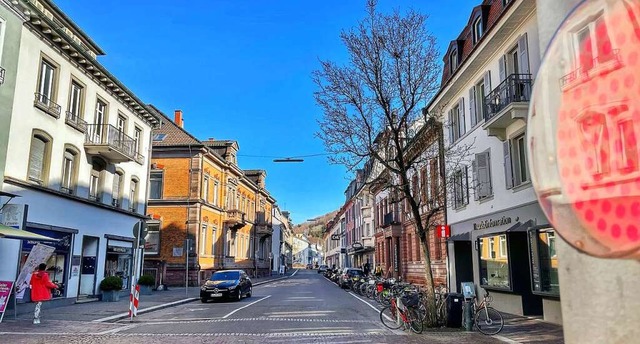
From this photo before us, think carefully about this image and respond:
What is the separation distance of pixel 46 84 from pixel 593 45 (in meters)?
20.5

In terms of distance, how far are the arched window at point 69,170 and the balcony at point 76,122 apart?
36.4 inches

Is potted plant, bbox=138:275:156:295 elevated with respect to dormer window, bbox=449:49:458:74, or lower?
lower

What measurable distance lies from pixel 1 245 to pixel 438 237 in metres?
18.9

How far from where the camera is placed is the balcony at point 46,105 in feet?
56.6

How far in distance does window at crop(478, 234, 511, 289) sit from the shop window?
196cm

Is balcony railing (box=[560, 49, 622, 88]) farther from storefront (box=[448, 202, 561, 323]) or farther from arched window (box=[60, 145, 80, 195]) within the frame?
arched window (box=[60, 145, 80, 195])

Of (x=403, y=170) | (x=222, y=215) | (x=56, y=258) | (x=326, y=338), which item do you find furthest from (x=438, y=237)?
(x=222, y=215)

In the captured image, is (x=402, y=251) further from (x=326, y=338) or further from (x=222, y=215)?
(x=326, y=338)

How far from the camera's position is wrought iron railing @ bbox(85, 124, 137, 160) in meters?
21.2

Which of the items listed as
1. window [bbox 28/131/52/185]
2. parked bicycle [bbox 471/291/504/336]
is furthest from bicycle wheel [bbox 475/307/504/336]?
window [bbox 28/131/52/185]

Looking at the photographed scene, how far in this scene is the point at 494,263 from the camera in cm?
1747

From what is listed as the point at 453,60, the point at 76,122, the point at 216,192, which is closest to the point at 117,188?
the point at 76,122

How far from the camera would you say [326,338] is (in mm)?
10922

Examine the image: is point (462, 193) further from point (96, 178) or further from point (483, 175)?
point (96, 178)
